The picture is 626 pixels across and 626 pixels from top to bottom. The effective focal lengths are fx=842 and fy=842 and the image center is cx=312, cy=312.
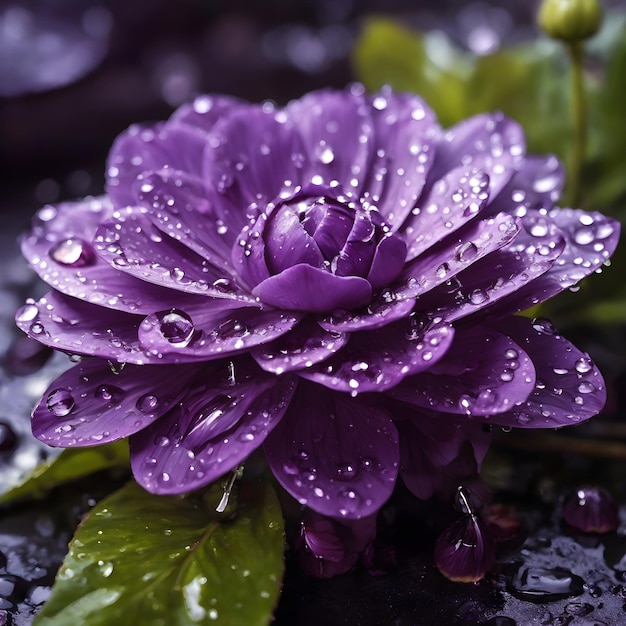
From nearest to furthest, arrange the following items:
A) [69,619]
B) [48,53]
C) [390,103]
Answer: [69,619]
[390,103]
[48,53]

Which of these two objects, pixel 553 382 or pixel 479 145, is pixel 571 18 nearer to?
pixel 479 145

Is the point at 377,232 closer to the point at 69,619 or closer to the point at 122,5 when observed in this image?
the point at 69,619

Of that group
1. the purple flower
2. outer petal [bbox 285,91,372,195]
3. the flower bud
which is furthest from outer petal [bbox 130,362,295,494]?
the flower bud

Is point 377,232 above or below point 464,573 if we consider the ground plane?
above

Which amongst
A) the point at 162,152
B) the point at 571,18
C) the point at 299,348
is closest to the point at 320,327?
the point at 299,348

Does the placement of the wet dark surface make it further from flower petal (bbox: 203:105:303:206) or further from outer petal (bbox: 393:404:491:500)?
flower petal (bbox: 203:105:303:206)

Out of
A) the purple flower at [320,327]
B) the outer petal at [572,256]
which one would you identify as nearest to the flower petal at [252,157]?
the purple flower at [320,327]

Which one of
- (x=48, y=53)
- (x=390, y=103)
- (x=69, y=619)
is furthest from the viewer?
(x=48, y=53)

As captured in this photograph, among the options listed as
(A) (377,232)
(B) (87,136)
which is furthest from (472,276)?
(B) (87,136)
